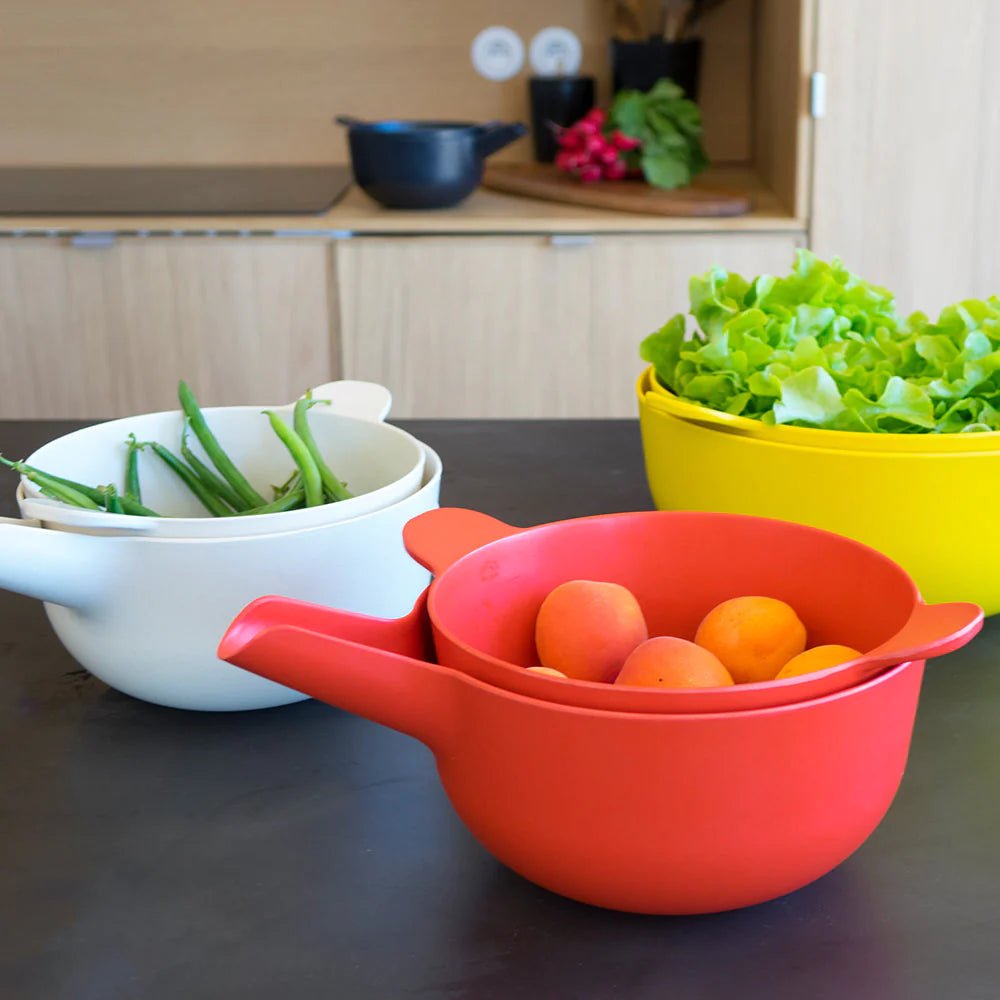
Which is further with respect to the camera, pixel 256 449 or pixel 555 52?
pixel 555 52

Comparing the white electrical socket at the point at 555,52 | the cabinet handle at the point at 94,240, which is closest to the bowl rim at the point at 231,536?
the cabinet handle at the point at 94,240

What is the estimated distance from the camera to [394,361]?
221cm

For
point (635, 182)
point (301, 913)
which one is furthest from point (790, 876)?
point (635, 182)

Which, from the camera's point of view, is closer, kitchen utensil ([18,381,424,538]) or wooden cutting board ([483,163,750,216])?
kitchen utensil ([18,381,424,538])

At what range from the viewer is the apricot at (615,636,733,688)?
467 millimetres

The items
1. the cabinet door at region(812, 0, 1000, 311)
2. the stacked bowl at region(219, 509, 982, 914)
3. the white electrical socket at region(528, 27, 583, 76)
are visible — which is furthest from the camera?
the white electrical socket at region(528, 27, 583, 76)

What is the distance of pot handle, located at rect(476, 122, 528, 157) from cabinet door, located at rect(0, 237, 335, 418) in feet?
1.04

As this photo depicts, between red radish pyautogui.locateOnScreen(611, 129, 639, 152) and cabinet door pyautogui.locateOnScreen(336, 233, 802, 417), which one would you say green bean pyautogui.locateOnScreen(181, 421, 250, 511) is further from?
red radish pyautogui.locateOnScreen(611, 129, 639, 152)

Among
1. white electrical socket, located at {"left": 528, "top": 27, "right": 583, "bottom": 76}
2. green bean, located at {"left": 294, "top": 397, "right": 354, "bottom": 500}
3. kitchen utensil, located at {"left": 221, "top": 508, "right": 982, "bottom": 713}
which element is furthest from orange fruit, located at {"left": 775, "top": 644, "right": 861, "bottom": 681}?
white electrical socket, located at {"left": 528, "top": 27, "right": 583, "bottom": 76}

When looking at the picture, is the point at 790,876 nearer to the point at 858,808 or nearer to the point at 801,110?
the point at 858,808

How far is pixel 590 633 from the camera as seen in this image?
0.52 meters

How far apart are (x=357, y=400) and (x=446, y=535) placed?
0.81 feet

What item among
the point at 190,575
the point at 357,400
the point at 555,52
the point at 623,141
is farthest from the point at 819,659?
the point at 555,52

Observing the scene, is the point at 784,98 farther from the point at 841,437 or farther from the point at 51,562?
the point at 51,562
